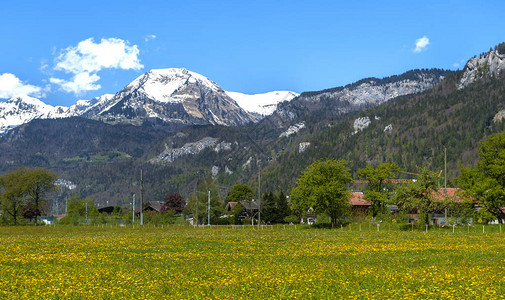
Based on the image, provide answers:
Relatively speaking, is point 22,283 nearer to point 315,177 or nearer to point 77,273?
point 77,273

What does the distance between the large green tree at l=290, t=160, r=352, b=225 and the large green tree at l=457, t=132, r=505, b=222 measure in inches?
798

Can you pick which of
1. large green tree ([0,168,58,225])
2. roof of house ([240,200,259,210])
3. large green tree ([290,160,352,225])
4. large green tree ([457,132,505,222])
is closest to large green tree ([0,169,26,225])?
large green tree ([0,168,58,225])

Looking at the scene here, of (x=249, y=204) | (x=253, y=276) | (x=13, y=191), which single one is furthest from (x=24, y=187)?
(x=253, y=276)

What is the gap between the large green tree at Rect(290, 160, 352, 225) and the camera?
296 feet

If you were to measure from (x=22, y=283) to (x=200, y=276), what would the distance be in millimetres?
7373

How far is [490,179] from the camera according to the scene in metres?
75.9

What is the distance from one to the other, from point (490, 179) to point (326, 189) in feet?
87.4

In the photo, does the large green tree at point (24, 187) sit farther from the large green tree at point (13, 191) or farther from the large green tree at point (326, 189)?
the large green tree at point (326, 189)

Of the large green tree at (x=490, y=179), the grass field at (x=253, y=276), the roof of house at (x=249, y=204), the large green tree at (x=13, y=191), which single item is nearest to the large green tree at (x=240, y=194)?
the roof of house at (x=249, y=204)

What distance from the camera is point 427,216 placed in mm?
76438

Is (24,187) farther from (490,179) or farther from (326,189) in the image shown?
(490,179)

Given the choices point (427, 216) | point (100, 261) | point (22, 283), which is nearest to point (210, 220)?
point (427, 216)

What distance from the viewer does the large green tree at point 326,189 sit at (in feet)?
296

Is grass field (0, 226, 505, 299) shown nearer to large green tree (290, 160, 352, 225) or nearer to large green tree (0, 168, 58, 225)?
large green tree (290, 160, 352, 225)
